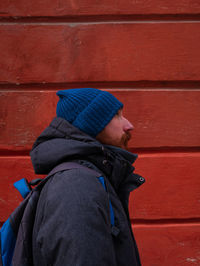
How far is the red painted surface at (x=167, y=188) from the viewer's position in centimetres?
252

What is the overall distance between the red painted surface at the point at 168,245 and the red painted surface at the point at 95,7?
1849 millimetres

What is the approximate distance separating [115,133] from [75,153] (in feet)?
0.99

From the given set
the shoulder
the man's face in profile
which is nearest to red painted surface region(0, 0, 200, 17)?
the man's face in profile

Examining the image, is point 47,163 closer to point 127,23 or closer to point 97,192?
point 97,192

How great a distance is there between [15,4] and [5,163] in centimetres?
137

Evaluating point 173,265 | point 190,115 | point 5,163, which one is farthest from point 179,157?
point 5,163

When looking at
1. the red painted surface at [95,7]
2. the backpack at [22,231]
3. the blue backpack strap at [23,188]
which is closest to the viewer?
the backpack at [22,231]

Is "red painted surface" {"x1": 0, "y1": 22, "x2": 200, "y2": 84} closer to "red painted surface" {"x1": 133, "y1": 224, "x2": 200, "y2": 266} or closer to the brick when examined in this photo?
the brick

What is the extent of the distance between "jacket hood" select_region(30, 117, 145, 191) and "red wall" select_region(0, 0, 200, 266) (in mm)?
1134

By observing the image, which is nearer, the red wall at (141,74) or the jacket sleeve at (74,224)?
the jacket sleeve at (74,224)

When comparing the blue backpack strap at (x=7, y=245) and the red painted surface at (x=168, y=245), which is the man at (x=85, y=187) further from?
the red painted surface at (x=168, y=245)

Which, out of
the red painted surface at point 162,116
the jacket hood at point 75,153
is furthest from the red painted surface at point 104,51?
the jacket hood at point 75,153

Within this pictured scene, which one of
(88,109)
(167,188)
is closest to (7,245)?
(88,109)

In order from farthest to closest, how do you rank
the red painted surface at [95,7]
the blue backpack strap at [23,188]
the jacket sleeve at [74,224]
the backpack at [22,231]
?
the red painted surface at [95,7], the blue backpack strap at [23,188], the backpack at [22,231], the jacket sleeve at [74,224]
